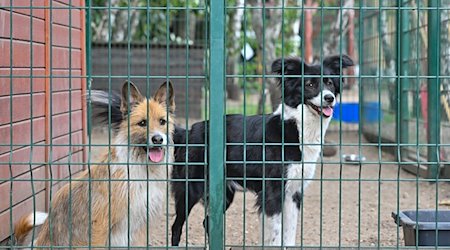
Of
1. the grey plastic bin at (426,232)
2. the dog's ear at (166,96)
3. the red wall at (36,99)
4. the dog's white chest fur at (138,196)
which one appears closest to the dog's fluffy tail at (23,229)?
the red wall at (36,99)

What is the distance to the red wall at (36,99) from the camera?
15.7 ft

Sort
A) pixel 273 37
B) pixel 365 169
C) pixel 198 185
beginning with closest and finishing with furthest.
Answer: pixel 198 185
pixel 365 169
pixel 273 37

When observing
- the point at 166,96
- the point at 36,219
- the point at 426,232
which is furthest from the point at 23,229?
the point at 426,232

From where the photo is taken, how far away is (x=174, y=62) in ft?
52.7

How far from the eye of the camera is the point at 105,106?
5.44 m

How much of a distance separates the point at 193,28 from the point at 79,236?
1364 centimetres

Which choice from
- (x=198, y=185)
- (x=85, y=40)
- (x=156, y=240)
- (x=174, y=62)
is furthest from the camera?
(x=174, y=62)

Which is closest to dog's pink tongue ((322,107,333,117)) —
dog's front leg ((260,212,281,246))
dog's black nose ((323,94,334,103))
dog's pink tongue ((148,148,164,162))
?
dog's black nose ((323,94,334,103))

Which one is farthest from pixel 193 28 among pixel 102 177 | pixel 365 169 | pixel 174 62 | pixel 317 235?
pixel 102 177

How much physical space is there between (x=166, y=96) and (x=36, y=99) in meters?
1.51

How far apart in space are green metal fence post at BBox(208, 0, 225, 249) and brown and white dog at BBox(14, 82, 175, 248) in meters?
0.47

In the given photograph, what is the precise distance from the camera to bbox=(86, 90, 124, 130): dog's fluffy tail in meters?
5.38

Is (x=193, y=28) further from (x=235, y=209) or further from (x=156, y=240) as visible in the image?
(x=156, y=240)

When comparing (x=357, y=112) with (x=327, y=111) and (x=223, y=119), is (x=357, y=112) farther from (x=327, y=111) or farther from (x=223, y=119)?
(x=223, y=119)
